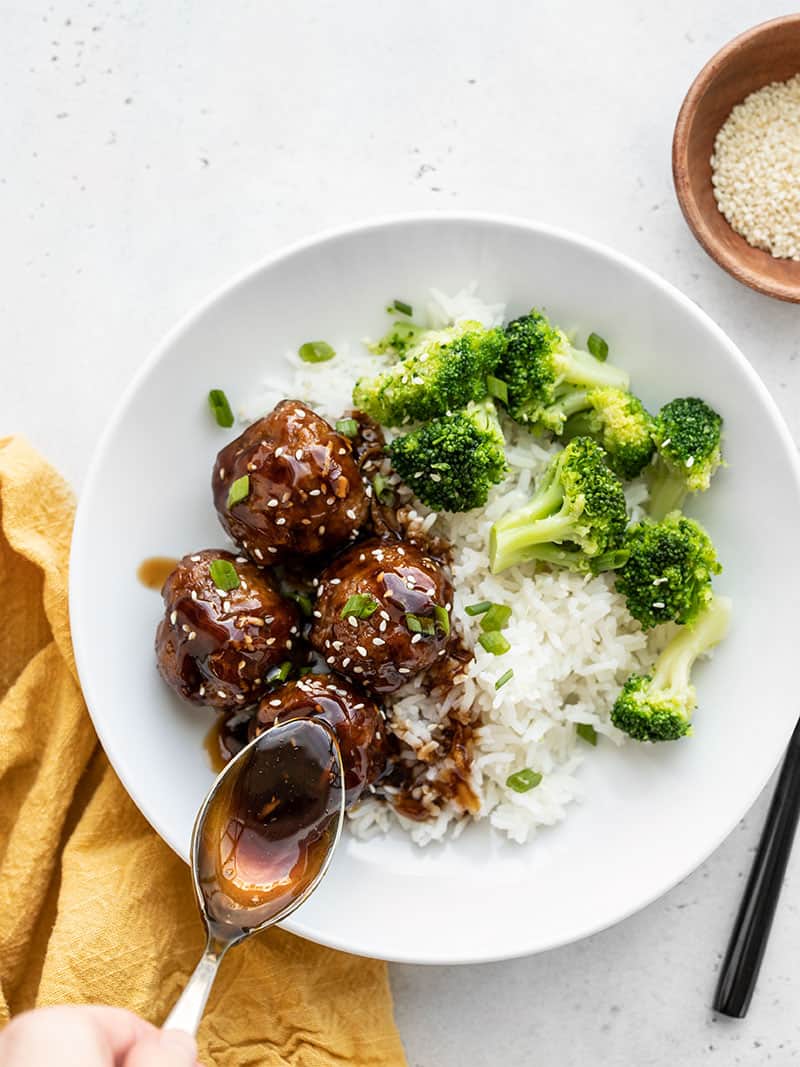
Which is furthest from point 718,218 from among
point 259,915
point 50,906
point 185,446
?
point 50,906

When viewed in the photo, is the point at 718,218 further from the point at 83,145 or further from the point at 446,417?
the point at 83,145

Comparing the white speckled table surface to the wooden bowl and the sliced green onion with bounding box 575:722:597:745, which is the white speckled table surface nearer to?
the wooden bowl

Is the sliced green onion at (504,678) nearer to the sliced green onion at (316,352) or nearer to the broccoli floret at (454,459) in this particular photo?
the broccoli floret at (454,459)

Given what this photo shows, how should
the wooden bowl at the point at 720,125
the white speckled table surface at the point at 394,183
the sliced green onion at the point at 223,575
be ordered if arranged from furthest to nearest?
the white speckled table surface at the point at 394,183 < the wooden bowl at the point at 720,125 < the sliced green onion at the point at 223,575

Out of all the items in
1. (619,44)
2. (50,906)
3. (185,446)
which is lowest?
(50,906)

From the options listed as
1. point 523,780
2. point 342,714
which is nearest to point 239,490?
point 342,714

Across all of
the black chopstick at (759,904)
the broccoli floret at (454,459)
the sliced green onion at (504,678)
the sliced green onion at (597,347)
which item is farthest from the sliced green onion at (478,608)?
the black chopstick at (759,904)
